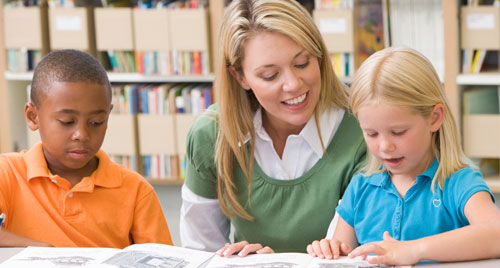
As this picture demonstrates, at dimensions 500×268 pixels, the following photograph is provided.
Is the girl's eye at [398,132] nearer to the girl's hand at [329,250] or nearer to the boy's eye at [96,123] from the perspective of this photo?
the girl's hand at [329,250]

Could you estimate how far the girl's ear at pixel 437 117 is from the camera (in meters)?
1.25

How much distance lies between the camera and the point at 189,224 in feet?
5.56

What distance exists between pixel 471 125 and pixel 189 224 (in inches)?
56.0

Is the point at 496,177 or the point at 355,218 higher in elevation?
the point at 355,218

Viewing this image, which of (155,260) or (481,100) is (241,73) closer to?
(155,260)

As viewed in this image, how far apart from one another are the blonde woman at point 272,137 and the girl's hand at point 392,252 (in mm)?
416

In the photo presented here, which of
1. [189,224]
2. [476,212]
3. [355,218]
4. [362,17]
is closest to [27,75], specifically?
[362,17]

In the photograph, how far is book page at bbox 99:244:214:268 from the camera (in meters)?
1.16

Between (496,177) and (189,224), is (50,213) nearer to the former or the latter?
(189,224)

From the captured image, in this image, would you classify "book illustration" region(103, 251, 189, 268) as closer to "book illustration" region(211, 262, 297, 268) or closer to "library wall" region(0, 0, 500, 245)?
"book illustration" region(211, 262, 297, 268)

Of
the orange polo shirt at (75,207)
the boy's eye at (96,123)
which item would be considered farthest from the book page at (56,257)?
the boy's eye at (96,123)

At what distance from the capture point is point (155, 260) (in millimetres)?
1184

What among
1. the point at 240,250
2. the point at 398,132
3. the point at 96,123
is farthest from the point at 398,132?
the point at 96,123

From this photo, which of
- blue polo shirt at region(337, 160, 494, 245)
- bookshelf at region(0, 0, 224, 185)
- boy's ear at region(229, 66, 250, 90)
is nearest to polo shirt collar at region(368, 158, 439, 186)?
blue polo shirt at region(337, 160, 494, 245)
